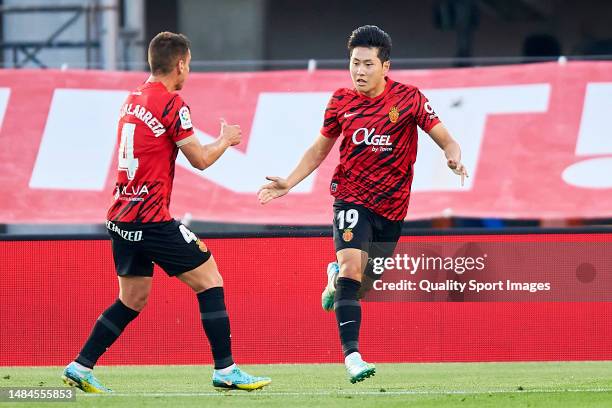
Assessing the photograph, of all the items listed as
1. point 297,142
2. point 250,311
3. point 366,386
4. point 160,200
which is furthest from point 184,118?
point 297,142

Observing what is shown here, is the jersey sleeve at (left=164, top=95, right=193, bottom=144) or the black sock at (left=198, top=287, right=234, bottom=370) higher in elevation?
the jersey sleeve at (left=164, top=95, right=193, bottom=144)

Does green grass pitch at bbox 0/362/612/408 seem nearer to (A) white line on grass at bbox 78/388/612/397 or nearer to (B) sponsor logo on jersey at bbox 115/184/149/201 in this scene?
(A) white line on grass at bbox 78/388/612/397

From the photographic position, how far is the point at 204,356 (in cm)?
1073

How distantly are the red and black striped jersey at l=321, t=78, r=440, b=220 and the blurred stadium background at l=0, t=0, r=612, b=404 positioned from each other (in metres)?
2.22

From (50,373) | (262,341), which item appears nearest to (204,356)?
(262,341)

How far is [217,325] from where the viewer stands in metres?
7.90

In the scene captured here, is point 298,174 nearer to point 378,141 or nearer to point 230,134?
point 378,141

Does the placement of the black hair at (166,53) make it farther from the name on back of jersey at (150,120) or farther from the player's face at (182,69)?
the name on back of jersey at (150,120)

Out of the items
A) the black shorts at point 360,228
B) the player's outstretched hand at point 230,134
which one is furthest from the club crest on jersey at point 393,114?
the player's outstretched hand at point 230,134

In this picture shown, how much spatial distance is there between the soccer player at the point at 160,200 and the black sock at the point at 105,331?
0.01 metres

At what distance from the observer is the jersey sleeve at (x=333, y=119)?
845cm

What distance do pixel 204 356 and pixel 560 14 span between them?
945 cm

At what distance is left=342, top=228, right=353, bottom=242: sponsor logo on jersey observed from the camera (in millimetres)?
8211

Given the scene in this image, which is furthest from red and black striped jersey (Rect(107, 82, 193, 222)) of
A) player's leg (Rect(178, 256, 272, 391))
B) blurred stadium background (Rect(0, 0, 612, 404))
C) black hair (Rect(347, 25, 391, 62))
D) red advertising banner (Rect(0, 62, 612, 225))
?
red advertising banner (Rect(0, 62, 612, 225))
